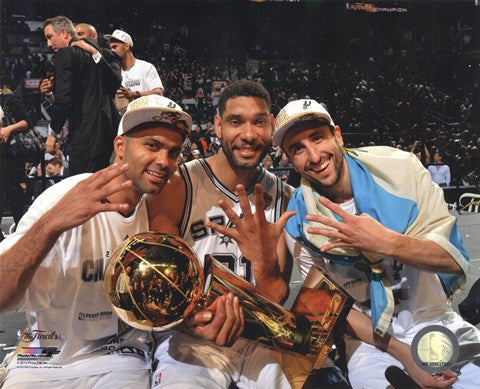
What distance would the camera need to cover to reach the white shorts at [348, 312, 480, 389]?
4.22 ft

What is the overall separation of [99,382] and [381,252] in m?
0.72

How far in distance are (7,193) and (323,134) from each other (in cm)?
83

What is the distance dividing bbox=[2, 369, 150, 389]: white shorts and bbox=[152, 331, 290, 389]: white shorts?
1.8 inches

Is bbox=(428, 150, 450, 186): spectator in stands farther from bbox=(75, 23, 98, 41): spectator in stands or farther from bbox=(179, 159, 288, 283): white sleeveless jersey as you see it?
bbox=(75, 23, 98, 41): spectator in stands

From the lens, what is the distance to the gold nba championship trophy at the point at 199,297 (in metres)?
1.08

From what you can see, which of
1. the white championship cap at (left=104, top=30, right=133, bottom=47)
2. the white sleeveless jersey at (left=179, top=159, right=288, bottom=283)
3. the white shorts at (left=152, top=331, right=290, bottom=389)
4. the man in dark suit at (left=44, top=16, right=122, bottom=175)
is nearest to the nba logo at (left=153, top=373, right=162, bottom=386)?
the white shorts at (left=152, top=331, right=290, bottom=389)

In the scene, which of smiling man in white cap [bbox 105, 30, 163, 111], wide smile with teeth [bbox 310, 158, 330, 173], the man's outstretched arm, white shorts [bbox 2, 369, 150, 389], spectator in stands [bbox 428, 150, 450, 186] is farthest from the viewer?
spectator in stands [bbox 428, 150, 450, 186]

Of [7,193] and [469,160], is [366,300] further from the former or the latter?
[7,193]

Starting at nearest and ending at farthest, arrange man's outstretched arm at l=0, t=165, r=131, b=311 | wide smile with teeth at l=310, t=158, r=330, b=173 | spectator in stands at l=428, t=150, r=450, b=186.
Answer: man's outstretched arm at l=0, t=165, r=131, b=311 → wide smile with teeth at l=310, t=158, r=330, b=173 → spectator in stands at l=428, t=150, r=450, b=186

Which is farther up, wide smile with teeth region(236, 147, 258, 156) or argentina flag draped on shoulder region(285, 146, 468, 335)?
wide smile with teeth region(236, 147, 258, 156)

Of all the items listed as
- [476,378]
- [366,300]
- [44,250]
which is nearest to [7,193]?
[44,250]

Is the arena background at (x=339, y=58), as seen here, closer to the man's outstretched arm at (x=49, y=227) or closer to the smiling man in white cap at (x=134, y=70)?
the smiling man in white cap at (x=134, y=70)

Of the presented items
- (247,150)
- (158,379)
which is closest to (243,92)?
(247,150)

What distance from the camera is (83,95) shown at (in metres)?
1.37
